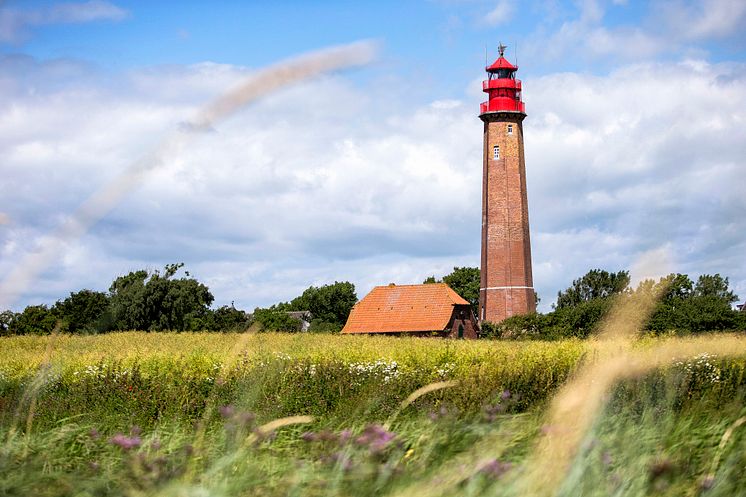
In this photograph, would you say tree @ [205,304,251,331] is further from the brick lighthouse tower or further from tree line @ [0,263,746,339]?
the brick lighthouse tower

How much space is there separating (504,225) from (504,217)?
453mm

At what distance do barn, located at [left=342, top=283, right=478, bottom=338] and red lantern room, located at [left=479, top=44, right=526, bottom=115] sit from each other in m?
10.8

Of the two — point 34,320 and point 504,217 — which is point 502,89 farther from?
point 34,320

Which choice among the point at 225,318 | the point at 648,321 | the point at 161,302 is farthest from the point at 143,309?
the point at 648,321

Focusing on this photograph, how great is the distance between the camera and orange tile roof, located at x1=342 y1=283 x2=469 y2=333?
54219 millimetres

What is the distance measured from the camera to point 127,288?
49.1 metres

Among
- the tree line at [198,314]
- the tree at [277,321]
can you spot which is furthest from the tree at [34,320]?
the tree at [277,321]

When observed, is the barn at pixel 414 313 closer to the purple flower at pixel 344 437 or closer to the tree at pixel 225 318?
the tree at pixel 225 318

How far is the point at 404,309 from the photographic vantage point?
55562 mm

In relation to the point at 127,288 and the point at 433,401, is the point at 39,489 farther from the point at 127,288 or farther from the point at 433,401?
the point at 127,288

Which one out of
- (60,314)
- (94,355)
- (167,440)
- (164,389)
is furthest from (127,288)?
(167,440)

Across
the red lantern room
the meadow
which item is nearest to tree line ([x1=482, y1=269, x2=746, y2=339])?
the red lantern room

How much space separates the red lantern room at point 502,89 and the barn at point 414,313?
35.4 ft

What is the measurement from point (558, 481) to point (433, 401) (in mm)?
11941
